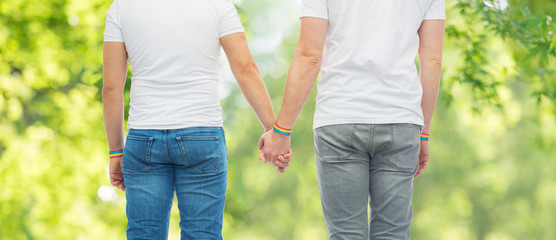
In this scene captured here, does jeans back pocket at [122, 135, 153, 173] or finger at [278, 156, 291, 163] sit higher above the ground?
jeans back pocket at [122, 135, 153, 173]

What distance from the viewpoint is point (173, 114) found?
2086 mm

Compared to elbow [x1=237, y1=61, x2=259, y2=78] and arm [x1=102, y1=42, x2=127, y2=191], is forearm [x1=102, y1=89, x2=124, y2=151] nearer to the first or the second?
arm [x1=102, y1=42, x2=127, y2=191]

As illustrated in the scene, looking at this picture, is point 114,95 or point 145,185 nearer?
point 145,185

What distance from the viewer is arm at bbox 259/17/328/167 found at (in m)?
2.11

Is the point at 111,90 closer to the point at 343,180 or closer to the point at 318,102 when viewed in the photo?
the point at 318,102

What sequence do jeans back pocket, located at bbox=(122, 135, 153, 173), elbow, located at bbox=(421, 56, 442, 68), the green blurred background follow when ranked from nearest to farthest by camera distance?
jeans back pocket, located at bbox=(122, 135, 153, 173) → elbow, located at bbox=(421, 56, 442, 68) → the green blurred background

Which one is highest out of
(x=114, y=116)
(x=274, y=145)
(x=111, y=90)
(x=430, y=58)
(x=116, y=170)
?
(x=430, y=58)

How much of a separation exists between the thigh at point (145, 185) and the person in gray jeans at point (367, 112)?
0.59 metres

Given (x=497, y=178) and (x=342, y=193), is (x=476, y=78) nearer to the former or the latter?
(x=342, y=193)

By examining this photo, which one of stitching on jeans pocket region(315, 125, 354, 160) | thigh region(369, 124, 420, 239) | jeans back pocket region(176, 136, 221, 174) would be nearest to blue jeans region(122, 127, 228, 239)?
jeans back pocket region(176, 136, 221, 174)

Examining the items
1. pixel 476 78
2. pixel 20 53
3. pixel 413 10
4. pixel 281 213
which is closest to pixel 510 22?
pixel 476 78

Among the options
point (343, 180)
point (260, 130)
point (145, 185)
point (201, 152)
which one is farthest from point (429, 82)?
point (260, 130)

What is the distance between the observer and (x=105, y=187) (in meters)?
9.09

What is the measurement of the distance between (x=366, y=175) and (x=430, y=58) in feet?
1.74
